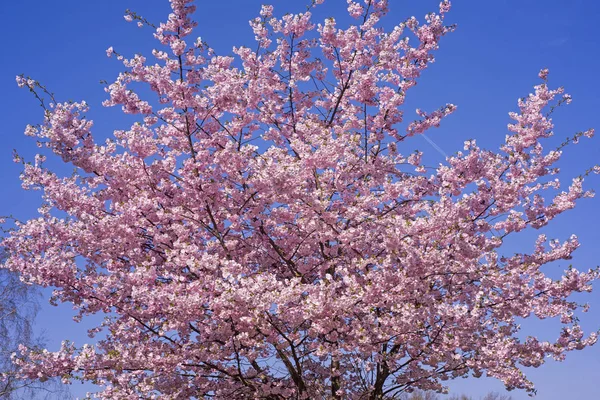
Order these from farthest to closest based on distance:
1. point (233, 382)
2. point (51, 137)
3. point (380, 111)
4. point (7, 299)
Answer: point (7, 299)
point (380, 111)
point (233, 382)
point (51, 137)

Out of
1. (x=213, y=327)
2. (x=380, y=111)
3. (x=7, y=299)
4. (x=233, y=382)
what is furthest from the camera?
(x=7, y=299)

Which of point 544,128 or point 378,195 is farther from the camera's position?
point 544,128

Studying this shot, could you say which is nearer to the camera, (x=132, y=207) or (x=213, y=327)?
(x=213, y=327)

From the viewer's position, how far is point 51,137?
9.24 m

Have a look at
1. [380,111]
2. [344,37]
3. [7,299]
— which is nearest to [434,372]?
[380,111]

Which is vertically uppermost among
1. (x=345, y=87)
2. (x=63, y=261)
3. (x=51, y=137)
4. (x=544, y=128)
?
(x=345, y=87)

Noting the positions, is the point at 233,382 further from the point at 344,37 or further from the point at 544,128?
the point at 544,128

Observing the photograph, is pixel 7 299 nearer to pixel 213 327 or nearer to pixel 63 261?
pixel 63 261

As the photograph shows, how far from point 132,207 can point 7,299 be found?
12.5 meters

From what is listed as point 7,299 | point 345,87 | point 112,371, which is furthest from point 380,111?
point 7,299

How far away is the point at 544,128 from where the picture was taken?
11219 mm

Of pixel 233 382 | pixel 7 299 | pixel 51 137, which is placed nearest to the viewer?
pixel 51 137

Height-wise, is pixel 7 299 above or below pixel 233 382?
above

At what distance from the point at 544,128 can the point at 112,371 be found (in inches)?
343
